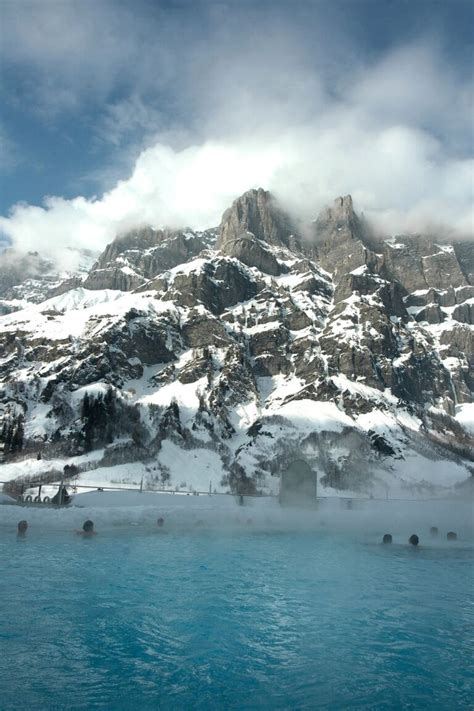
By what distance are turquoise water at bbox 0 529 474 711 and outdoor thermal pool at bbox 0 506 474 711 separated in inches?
2.4

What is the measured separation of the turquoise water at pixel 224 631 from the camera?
40.4 feet

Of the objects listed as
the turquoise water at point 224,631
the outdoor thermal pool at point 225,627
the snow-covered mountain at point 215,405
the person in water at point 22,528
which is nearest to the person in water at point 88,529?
the outdoor thermal pool at point 225,627

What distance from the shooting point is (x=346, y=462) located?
426ft

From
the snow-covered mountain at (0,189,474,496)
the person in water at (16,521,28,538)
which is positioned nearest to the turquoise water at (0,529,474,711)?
the person in water at (16,521,28,538)

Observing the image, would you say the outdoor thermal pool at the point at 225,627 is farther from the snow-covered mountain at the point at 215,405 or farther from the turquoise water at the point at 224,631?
the snow-covered mountain at the point at 215,405

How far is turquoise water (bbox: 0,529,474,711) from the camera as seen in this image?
1232 centimetres

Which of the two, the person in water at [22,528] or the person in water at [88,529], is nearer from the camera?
the person in water at [22,528]

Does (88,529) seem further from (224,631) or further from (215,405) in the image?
(215,405)

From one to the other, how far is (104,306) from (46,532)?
530 ft

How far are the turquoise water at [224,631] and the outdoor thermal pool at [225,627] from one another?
0.06 meters

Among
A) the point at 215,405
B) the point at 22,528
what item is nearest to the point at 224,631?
the point at 22,528

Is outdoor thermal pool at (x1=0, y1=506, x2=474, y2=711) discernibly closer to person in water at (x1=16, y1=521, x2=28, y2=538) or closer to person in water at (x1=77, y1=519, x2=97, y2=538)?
person in water at (x1=16, y1=521, x2=28, y2=538)

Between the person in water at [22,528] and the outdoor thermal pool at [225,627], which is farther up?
the person in water at [22,528]

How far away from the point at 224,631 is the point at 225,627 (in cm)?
47
